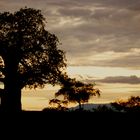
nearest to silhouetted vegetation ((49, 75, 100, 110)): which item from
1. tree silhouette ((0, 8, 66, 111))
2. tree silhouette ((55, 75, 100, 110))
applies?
tree silhouette ((55, 75, 100, 110))

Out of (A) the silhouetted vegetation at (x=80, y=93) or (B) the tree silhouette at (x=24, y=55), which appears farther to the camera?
(A) the silhouetted vegetation at (x=80, y=93)

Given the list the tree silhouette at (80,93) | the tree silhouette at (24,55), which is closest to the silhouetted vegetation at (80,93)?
the tree silhouette at (80,93)

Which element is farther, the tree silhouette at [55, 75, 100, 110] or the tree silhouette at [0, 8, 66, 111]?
the tree silhouette at [55, 75, 100, 110]

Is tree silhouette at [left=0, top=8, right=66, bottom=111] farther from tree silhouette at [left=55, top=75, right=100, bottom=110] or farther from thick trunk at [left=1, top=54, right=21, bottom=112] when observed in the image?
tree silhouette at [left=55, top=75, right=100, bottom=110]

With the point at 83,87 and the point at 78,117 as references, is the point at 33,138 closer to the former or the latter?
the point at 78,117

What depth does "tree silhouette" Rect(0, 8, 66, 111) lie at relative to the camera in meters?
44.0

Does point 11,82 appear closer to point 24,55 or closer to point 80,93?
point 24,55

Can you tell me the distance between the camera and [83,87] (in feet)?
312

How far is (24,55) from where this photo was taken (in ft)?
146

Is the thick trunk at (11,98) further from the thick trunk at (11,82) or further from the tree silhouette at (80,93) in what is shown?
the tree silhouette at (80,93)

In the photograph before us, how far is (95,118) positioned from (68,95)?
78.5 m

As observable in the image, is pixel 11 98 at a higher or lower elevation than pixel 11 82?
lower

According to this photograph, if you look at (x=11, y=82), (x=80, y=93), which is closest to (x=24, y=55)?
(x=11, y=82)

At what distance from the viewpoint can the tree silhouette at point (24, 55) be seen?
44.0 metres
